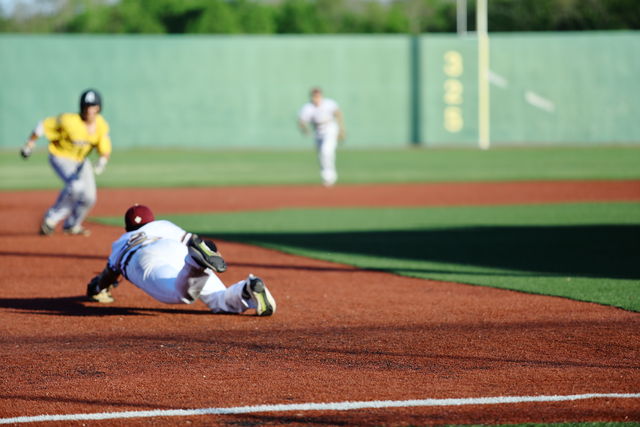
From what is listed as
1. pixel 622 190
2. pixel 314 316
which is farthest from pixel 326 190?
pixel 314 316

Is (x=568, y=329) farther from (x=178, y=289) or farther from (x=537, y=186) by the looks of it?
(x=537, y=186)

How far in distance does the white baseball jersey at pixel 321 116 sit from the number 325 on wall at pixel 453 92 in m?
18.4

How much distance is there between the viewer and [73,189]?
13508 millimetres

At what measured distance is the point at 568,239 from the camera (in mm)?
13070

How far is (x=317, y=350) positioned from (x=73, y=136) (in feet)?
25.2

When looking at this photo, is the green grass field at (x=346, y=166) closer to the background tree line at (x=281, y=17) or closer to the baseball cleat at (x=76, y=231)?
the baseball cleat at (x=76, y=231)

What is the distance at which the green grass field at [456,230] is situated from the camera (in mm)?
10258

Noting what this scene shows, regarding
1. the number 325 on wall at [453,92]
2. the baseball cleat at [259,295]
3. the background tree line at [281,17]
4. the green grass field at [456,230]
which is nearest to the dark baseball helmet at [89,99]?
the green grass field at [456,230]

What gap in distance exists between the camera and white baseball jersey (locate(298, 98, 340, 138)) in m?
22.8

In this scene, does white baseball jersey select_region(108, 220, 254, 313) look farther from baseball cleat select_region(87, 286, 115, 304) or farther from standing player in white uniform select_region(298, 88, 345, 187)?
standing player in white uniform select_region(298, 88, 345, 187)

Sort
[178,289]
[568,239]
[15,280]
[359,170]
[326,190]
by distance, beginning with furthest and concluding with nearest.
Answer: [359,170], [326,190], [568,239], [15,280], [178,289]

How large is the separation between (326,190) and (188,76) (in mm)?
19688

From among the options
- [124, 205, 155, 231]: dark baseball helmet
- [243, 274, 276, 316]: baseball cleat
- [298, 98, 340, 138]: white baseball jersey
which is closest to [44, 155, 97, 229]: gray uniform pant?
[124, 205, 155, 231]: dark baseball helmet

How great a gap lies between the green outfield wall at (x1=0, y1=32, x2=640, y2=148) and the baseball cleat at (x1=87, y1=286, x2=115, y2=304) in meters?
31.4
